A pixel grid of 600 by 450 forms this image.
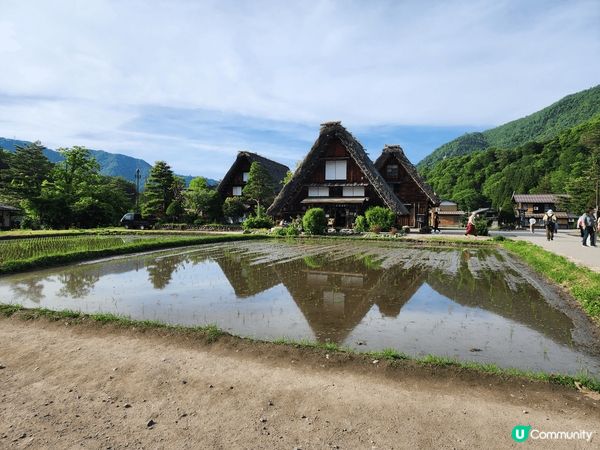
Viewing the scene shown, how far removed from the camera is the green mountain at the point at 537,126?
86537 millimetres

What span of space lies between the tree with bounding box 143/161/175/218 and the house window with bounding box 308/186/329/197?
1409 centimetres

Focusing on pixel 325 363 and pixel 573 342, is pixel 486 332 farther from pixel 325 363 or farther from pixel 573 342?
pixel 325 363

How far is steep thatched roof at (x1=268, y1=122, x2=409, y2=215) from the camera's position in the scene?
2559cm

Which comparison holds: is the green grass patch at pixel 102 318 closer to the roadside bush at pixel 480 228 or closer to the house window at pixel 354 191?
the roadside bush at pixel 480 228

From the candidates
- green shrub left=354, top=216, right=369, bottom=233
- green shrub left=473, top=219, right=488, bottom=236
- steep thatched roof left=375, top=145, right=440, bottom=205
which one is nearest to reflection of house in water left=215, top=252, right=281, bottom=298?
green shrub left=354, top=216, right=369, bottom=233

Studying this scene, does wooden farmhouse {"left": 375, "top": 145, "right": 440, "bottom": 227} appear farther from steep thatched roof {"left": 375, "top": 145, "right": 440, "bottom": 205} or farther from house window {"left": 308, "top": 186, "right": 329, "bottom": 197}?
house window {"left": 308, "top": 186, "right": 329, "bottom": 197}

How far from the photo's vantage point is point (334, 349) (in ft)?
13.1

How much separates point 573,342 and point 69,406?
5.52 m

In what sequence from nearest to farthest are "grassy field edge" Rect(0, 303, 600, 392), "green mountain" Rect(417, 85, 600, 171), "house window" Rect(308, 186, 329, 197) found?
1. "grassy field edge" Rect(0, 303, 600, 392)
2. "house window" Rect(308, 186, 329, 197)
3. "green mountain" Rect(417, 85, 600, 171)

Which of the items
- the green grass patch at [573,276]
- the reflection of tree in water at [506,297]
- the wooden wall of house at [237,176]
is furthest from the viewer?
the wooden wall of house at [237,176]

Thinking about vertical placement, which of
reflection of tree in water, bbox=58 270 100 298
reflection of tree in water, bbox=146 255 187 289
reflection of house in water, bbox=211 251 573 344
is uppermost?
reflection of house in water, bbox=211 251 573 344

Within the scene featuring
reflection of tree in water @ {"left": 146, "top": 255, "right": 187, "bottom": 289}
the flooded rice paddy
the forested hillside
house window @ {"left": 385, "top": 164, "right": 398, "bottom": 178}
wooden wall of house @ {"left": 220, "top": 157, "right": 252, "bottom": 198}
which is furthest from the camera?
the forested hillside

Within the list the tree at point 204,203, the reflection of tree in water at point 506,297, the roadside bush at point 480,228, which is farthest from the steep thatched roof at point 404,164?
the reflection of tree in water at point 506,297

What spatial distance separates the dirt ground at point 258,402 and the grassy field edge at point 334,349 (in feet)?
0.29
